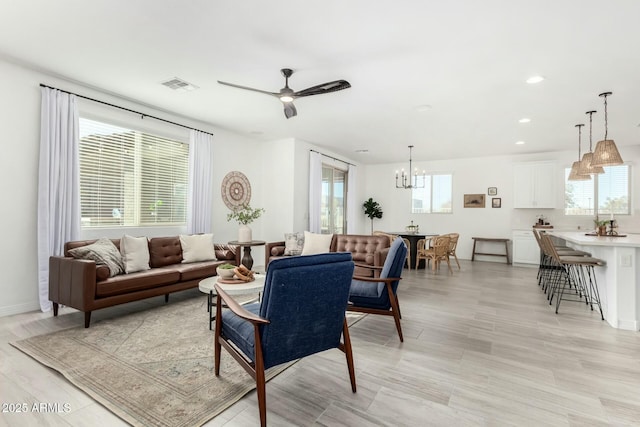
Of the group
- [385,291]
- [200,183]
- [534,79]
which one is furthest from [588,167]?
[200,183]

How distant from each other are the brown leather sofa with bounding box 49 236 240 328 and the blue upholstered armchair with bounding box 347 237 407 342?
2.37 meters

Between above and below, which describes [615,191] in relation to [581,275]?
above

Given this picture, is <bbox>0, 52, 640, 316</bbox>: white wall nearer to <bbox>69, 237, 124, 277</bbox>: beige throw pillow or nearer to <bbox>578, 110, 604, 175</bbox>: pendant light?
<bbox>69, 237, 124, 277</bbox>: beige throw pillow

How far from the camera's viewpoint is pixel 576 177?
5.06m

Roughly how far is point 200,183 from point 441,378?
4757 millimetres

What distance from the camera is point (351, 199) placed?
9234 millimetres

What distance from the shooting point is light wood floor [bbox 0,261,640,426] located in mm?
1847

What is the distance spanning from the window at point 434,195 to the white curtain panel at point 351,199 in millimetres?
1813

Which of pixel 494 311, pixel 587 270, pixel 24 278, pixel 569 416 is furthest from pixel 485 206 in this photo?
pixel 24 278

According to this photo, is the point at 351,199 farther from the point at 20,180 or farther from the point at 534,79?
the point at 20,180

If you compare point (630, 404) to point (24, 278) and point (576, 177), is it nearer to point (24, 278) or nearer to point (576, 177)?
point (576, 177)

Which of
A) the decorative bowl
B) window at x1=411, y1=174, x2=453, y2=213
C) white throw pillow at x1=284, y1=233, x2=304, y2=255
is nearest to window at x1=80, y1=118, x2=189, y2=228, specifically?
white throw pillow at x1=284, y1=233, x2=304, y2=255

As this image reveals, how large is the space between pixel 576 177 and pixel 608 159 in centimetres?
145

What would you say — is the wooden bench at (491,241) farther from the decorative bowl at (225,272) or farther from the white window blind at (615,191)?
the decorative bowl at (225,272)
